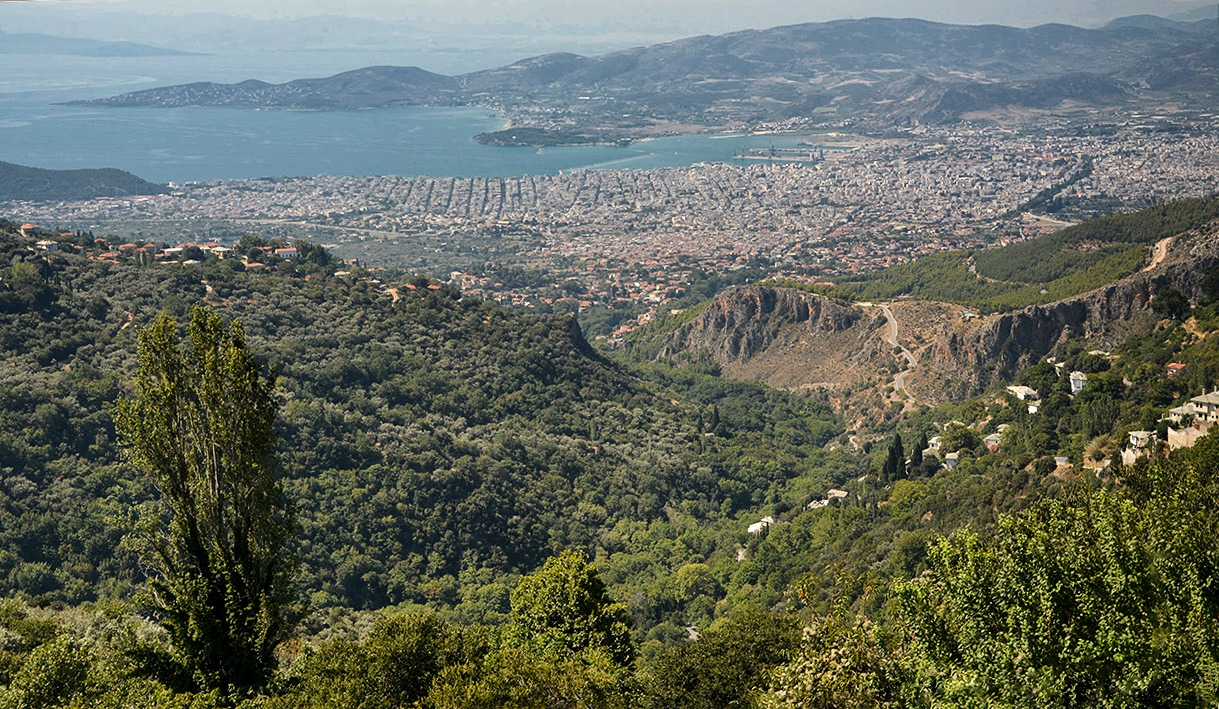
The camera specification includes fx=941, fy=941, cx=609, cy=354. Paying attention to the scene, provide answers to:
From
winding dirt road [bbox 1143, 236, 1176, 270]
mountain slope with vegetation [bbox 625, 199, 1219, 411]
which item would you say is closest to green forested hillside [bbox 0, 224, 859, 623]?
mountain slope with vegetation [bbox 625, 199, 1219, 411]

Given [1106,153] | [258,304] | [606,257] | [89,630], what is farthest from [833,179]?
[89,630]

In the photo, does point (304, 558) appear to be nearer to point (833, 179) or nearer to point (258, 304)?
point (258, 304)

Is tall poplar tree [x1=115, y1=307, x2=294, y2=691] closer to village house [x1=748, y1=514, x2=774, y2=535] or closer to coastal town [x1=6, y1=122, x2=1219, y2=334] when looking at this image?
village house [x1=748, y1=514, x2=774, y2=535]

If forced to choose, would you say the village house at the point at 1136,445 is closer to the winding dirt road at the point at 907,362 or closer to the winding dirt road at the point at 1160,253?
the winding dirt road at the point at 907,362

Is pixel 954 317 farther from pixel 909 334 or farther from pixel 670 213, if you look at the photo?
pixel 670 213

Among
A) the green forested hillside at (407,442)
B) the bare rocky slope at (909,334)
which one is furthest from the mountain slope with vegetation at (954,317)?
the green forested hillside at (407,442)
